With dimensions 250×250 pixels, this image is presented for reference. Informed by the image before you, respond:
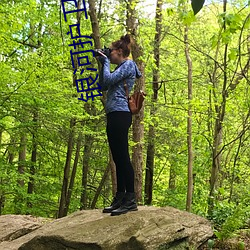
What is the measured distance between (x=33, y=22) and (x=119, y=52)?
332 inches

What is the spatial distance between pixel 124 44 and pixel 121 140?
1073 millimetres

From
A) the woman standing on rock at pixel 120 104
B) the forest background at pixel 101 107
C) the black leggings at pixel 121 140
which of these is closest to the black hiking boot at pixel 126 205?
the woman standing on rock at pixel 120 104

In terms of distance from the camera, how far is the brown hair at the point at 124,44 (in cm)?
401

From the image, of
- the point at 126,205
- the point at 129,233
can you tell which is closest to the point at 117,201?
the point at 126,205

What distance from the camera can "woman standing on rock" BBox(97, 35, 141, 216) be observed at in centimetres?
391

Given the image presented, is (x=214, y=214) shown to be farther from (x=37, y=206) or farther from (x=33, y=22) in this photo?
(x=33, y=22)

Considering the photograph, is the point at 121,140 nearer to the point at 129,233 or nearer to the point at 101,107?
the point at 129,233

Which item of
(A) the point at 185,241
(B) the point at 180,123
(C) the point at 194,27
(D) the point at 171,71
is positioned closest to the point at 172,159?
(B) the point at 180,123

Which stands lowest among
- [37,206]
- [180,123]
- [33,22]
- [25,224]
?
[37,206]

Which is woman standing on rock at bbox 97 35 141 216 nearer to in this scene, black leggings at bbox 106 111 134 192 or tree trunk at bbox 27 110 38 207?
black leggings at bbox 106 111 134 192

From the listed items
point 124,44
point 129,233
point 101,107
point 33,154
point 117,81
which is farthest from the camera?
point 33,154

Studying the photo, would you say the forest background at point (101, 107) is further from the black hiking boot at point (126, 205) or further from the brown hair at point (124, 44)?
the brown hair at point (124, 44)

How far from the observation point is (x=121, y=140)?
155 inches

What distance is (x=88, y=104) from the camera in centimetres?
1169
